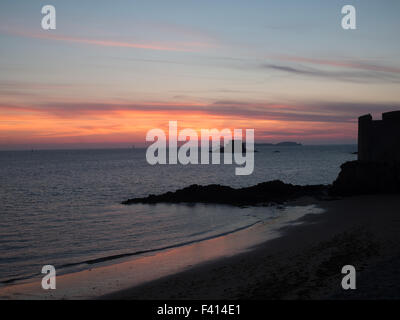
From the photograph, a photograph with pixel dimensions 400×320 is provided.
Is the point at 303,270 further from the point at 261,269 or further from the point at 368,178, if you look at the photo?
the point at 368,178

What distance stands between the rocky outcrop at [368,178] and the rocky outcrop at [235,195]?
391cm

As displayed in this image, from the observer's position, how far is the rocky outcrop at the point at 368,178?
31.8 m

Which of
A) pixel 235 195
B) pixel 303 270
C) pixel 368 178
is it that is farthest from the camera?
pixel 235 195

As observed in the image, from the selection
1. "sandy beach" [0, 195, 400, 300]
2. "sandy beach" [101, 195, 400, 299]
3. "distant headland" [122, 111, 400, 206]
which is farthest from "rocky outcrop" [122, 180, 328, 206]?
"sandy beach" [101, 195, 400, 299]

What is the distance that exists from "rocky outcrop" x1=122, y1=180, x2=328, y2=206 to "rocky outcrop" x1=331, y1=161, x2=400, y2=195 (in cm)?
391

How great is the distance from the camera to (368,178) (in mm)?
32688

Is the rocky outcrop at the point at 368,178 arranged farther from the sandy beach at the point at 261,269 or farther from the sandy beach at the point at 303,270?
the sandy beach at the point at 303,270

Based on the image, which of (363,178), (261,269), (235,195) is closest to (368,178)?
(363,178)

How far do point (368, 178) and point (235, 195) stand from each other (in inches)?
465

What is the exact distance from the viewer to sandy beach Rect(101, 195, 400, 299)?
31.5 feet

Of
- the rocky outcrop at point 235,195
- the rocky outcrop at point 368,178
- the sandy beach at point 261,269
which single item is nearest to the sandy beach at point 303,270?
the sandy beach at point 261,269

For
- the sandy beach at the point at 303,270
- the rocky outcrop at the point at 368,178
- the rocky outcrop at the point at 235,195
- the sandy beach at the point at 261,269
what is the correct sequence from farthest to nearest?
1. the rocky outcrop at the point at 235,195
2. the rocky outcrop at the point at 368,178
3. the sandy beach at the point at 261,269
4. the sandy beach at the point at 303,270
